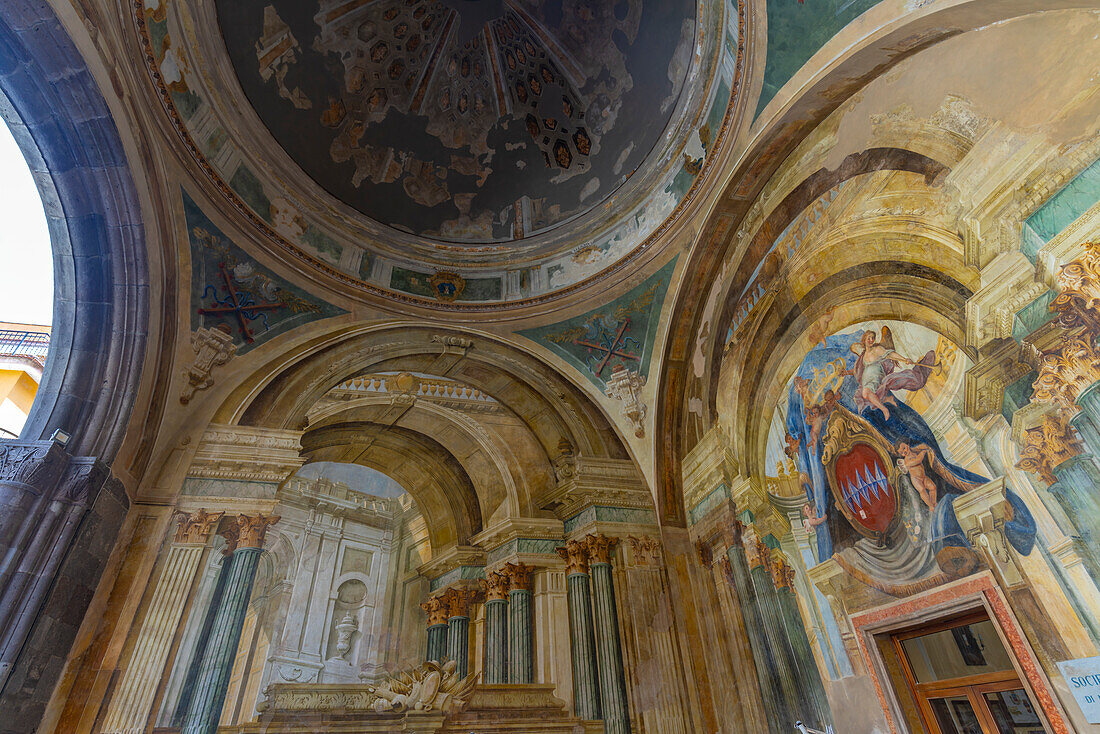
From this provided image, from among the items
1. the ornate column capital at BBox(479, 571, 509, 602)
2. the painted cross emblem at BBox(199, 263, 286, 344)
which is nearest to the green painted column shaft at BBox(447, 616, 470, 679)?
the ornate column capital at BBox(479, 571, 509, 602)

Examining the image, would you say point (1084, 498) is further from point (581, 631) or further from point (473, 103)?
point (473, 103)

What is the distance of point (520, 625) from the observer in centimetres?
912

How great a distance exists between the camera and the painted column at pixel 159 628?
6.07 m

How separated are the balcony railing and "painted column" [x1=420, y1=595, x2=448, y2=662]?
7.14m

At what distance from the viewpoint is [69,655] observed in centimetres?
601

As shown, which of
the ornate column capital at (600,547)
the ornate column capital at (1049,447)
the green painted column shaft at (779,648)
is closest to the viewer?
the ornate column capital at (1049,447)

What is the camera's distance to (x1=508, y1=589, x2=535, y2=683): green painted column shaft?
28.8 feet

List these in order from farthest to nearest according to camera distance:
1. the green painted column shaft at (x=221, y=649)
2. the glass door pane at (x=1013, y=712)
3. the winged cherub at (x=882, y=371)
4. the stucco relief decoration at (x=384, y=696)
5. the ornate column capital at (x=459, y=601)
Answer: the ornate column capital at (x=459, y=601) < the stucco relief decoration at (x=384, y=696) < the green painted column shaft at (x=221, y=649) < the winged cherub at (x=882, y=371) < the glass door pane at (x=1013, y=712)

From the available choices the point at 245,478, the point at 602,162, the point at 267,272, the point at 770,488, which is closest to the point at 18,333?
the point at 267,272

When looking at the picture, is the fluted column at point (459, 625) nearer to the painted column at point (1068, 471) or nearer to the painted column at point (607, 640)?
the painted column at point (607, 640)

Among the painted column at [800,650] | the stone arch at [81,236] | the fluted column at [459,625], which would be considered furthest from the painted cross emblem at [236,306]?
the painted column at [800,650]

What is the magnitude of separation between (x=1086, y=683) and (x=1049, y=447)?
1638 mm

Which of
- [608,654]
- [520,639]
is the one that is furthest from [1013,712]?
[520,639]

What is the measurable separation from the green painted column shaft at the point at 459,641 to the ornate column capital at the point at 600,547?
2635 millimetres
